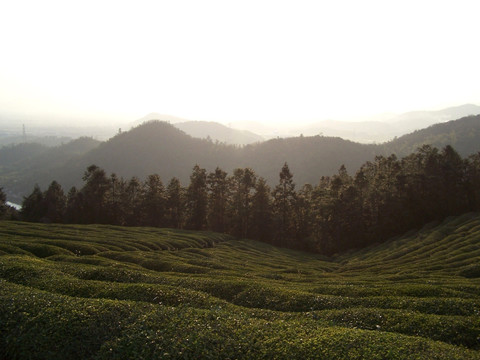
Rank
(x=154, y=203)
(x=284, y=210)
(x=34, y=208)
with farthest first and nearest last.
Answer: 1. (x=284, y=210)
2. (x=154, y=203)
3. (x=34, y=208)

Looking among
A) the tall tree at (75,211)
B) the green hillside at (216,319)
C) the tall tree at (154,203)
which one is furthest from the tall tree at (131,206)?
the green hillside at (216,319)

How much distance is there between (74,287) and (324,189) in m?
104

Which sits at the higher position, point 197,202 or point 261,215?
point 197,202

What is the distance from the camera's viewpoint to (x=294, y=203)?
410 feet

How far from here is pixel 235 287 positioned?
3381 centimetres

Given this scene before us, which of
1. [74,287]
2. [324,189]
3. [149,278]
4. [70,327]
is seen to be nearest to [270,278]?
[149,278]

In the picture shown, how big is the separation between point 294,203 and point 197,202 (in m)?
36.1

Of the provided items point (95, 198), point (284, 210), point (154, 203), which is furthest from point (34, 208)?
point (284, 210)

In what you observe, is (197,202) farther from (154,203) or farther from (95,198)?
(95,198)

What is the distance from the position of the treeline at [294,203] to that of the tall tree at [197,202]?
0.37 meters

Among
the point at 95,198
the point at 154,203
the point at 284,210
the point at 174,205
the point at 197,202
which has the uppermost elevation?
the point at 95,198

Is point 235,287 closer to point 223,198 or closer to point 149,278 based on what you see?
point 149,278

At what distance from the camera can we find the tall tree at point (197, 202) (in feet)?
411

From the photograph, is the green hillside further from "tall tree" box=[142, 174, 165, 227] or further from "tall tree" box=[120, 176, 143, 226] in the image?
"tall tree" box=[120, 176, 143, 226]
